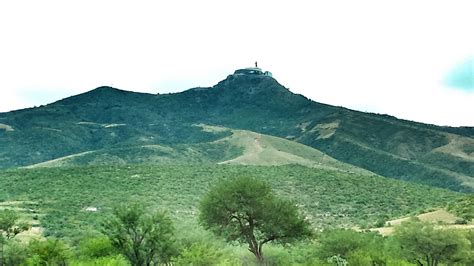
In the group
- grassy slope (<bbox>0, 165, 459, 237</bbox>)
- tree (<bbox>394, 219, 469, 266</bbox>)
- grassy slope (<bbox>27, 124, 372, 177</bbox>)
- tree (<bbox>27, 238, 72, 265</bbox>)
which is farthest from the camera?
grassy slope (<bbox>27, 124, 372, 177</bbox>)

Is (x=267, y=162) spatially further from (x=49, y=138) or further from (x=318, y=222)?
(x=49, y=138)

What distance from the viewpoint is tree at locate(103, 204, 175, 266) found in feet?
141

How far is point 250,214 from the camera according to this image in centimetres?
4128

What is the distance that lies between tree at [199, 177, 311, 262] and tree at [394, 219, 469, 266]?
12.5 metres

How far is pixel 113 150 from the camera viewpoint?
152m

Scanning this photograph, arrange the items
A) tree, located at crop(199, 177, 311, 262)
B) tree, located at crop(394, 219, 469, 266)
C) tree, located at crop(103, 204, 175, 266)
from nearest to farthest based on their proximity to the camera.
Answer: tree, located at crop(199, 177, 311, 262) → tree, located at crop(103, 204, 175, 266) → tree, located at crop(394, 219, 469, 266)

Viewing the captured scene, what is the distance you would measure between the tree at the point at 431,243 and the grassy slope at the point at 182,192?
3047cm

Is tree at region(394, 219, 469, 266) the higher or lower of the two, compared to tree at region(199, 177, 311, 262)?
lower

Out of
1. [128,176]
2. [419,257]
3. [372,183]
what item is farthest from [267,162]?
[419,257]

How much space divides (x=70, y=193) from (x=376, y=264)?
209ft

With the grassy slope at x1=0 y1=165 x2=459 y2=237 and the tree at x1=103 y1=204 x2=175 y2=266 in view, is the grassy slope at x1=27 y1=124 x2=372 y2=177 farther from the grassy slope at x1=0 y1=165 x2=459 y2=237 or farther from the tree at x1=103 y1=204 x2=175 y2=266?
the tree at x1=103 y1=204 x2=175 y2=266

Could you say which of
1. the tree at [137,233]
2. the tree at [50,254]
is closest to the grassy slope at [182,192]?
the tree at [50,254]

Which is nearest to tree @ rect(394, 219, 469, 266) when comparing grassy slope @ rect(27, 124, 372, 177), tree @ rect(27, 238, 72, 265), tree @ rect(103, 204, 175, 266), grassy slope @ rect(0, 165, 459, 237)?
tree @ rect(103, 204, 175, 266)

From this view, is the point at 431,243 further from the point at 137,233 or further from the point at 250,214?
the point at 137,233
